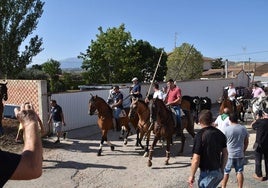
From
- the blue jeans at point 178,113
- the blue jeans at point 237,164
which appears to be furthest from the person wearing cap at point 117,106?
the blue jeans at point 237,164

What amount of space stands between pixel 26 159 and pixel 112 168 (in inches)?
337

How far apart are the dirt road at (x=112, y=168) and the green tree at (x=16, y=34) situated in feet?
27.7

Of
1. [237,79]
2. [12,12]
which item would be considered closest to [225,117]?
[12,12]

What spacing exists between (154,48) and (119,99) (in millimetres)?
37895

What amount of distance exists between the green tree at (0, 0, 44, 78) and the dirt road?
8.43m

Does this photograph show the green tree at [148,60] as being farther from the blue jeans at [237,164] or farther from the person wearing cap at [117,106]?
the blue jeans at [237,164]

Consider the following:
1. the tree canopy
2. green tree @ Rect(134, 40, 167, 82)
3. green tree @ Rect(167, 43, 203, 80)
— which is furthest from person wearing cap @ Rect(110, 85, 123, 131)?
green tree @ Rect(167, 43, 203, 80)

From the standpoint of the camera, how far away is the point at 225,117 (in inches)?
396

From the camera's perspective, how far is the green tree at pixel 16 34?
811 inches

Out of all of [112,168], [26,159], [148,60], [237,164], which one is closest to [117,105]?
[112,168]

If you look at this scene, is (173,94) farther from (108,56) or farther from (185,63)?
(185,63)

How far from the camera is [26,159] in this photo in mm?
2398

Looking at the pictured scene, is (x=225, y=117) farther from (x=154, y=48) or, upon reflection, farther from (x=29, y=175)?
(x=154, y=48)

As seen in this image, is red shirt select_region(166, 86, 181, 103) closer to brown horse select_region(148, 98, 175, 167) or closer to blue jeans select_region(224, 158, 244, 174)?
brown horse select_region(148, 98, 175, 167)
